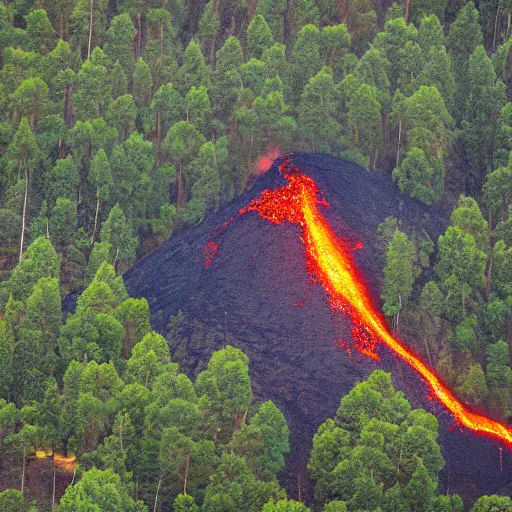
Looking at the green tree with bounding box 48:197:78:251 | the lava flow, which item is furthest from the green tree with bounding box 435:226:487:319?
the green tree with bounding box 48:197:78:251

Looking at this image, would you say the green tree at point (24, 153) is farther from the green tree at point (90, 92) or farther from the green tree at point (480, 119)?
the green tree at point (480, 119)

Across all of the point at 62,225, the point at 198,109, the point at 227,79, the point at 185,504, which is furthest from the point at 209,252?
the point at 227,79

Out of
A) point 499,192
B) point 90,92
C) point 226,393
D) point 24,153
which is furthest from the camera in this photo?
point 90,92

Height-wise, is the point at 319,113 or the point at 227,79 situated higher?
the point at 227,79

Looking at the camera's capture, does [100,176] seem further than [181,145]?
No

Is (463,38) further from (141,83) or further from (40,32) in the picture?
(40,32)

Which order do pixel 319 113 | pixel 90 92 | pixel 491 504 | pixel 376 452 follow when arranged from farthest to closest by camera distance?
pixel 90 92 → pixel 319 113 → pixel 376 452 → pixel 491 504
